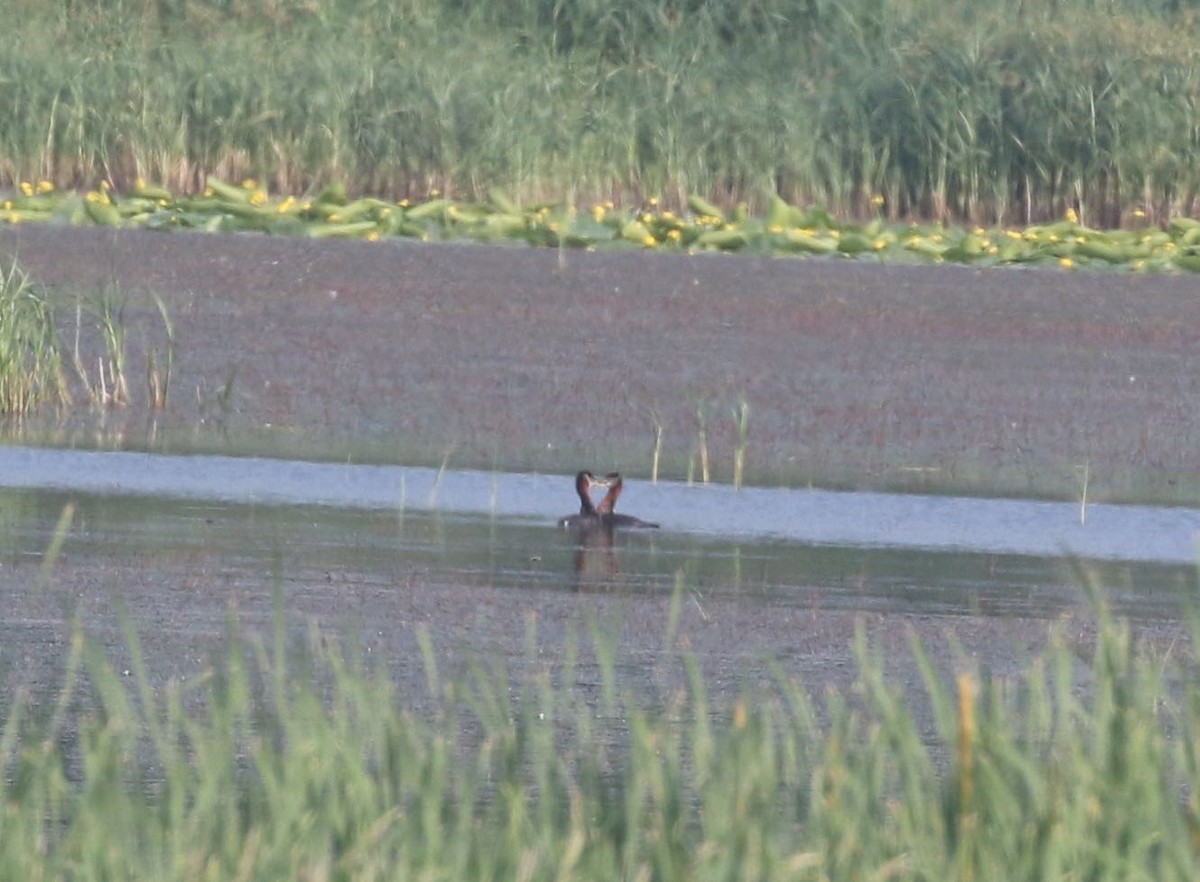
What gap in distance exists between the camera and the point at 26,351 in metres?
10.3

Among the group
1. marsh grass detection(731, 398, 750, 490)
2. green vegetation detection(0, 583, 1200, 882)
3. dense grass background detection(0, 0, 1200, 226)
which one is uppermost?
dense grass background detection(0, 0, 1200, 226)

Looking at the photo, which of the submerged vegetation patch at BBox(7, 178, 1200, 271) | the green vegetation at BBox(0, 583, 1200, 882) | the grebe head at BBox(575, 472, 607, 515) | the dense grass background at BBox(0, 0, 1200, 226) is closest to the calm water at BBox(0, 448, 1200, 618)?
the grebe head at BBox(575, 472, 607, 515)

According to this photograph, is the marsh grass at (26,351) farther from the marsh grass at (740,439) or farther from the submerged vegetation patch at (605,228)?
the submerged vegetation patch at (605,228)

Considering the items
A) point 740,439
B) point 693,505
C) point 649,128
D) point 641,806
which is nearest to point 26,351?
point 740,439

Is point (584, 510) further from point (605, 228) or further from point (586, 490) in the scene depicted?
point (605, 228)

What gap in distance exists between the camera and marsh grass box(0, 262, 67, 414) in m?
9.80

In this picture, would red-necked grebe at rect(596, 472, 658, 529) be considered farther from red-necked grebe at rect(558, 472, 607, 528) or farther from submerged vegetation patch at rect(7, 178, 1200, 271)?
submerged vegetation patch at rect(7, 178, 1200, 271)

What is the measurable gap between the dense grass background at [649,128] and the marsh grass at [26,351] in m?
7.54

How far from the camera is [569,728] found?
5371 mm

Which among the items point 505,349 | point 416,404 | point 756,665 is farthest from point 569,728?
point 505,349

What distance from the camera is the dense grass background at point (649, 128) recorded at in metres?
17.9

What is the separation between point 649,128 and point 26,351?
8557 millimetres

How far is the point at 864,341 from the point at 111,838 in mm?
8940

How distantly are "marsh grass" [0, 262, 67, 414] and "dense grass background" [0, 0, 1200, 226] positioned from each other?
754 cm
